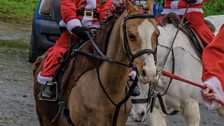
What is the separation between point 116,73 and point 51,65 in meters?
1.28

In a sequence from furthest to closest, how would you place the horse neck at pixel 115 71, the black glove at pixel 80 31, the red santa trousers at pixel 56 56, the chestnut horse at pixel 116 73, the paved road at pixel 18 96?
1. the paved road at pixel 18 96
2. the red santa trousers at pixel 56 56
3. the black glove at pixel 80 31
4. the horse neck at pixel 115 71
5. the chestnut horse at pixel 116 73

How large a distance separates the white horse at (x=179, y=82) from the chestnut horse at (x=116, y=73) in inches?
63.9

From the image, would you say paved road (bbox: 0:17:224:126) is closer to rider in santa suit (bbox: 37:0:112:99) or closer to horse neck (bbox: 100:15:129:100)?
rider in santa suit (bbox: 37:0:112:99)

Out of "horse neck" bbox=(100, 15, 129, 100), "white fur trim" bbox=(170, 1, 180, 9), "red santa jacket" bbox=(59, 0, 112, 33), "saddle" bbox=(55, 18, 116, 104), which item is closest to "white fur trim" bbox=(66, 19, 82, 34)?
"red santa jacket" bbox=(59, 0, 112, 33)

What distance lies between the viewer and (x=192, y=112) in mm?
8695

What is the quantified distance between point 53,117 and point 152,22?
2.35 m

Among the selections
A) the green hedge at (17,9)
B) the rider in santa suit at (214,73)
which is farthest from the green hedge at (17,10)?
the rider in santa suit at (214,73)

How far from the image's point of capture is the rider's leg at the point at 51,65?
7.93 metres

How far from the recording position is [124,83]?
696cm

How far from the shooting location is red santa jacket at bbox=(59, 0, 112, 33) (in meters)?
7.60

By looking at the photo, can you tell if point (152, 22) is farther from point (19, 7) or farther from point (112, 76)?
point (19, 7)

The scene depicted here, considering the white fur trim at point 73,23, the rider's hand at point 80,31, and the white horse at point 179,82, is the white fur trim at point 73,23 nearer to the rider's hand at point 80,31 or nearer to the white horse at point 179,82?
the rider's hand at point 80,31

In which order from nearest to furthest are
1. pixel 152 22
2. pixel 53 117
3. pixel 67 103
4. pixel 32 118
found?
pixel 152 22
pixel 67 103
pixel 53 117
pixel 32 118

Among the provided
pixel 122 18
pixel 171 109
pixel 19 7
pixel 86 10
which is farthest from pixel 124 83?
pixel 19 7
